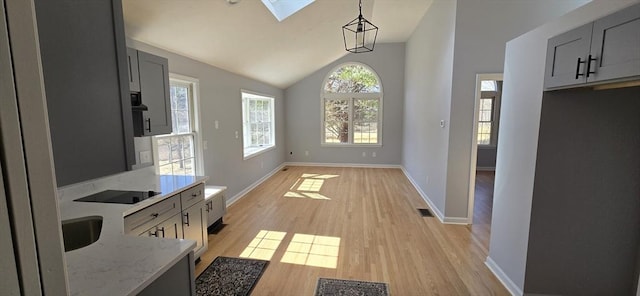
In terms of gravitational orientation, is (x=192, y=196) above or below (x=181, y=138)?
below

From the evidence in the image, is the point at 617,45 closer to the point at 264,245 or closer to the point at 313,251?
the point at 313,251

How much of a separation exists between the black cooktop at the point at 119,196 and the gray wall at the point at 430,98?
3.41 metres

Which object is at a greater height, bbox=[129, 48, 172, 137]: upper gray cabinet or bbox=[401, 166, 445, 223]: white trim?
bbox=[129, 48, 172, 137]: upper gray cabinet

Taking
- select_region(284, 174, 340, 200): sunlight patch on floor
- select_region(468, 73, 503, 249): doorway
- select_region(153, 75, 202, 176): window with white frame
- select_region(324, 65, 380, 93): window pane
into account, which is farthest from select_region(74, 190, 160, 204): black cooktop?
select_region(324, 65, 380, 93): window pane

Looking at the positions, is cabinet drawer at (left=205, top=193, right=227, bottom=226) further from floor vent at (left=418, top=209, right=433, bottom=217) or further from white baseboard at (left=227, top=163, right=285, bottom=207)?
floor vent at (left=418, top=209, right=433, bottom=217)

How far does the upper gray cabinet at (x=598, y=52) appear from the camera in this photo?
→ 1.33 m

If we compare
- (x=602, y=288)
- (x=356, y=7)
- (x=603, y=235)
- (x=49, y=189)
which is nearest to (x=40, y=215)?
(x=49, y=189)

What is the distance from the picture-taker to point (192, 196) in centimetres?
254

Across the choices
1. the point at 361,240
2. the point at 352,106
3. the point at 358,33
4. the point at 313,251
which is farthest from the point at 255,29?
the point at 352,106

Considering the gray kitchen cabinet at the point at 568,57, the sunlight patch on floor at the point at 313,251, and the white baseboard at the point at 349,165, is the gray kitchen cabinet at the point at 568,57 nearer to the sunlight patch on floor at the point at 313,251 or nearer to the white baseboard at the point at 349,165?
the sunlight patch on floor at the point at 313,251

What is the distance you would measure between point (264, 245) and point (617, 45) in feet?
10.3

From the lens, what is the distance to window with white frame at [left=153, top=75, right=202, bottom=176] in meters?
3.09

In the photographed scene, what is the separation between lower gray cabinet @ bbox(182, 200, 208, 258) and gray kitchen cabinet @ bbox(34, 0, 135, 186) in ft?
4.47

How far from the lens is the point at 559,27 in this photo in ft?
5.85
